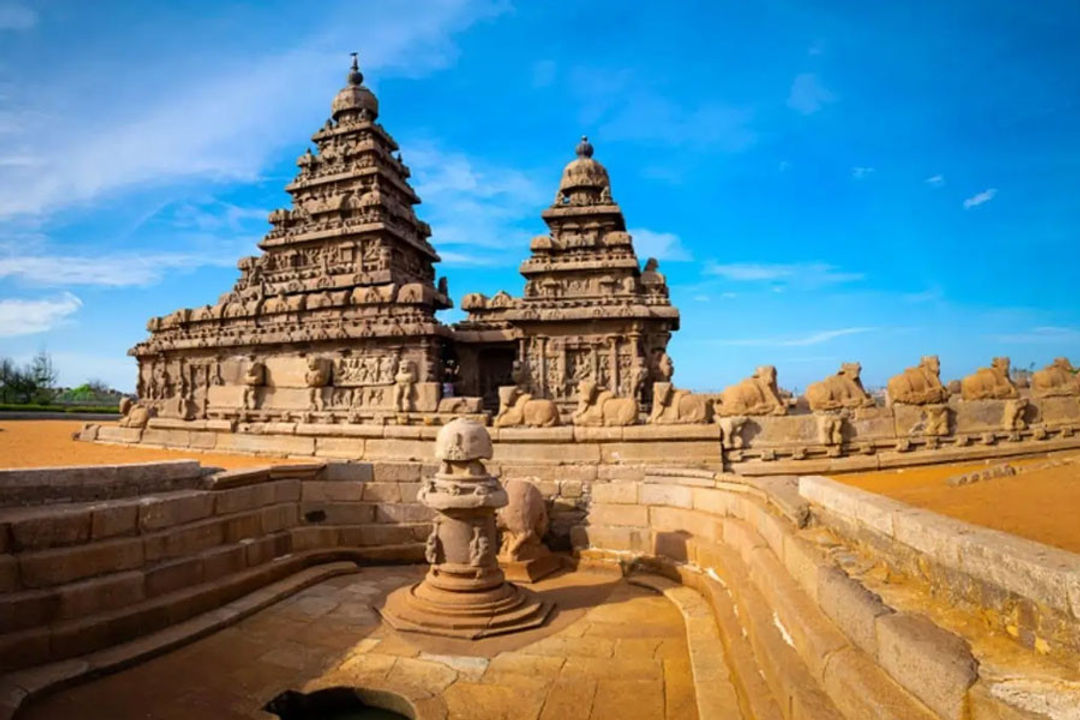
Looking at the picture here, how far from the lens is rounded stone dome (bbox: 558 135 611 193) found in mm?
21781

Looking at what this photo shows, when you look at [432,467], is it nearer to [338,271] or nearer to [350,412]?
[350,412]

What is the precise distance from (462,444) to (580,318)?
13042 mm

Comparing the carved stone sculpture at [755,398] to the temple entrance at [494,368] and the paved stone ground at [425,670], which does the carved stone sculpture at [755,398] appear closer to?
the paved stone ground at [425,670]

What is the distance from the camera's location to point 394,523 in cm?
800

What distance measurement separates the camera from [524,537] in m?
7.15

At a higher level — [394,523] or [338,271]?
[338,271]

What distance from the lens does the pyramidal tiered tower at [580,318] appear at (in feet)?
60.8

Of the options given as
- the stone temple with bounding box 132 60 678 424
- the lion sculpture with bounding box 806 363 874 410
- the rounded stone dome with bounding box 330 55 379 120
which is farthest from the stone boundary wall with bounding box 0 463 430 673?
the rounded stone dome with bounding box 330 55 379 120

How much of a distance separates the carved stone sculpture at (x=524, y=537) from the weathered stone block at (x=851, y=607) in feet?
14.1

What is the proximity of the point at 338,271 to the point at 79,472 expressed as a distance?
Answer: 17.2 meters

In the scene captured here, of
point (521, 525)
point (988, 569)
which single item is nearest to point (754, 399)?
point (521, 525)

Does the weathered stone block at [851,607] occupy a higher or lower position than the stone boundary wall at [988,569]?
lower

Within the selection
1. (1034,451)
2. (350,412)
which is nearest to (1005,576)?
(1034,451)

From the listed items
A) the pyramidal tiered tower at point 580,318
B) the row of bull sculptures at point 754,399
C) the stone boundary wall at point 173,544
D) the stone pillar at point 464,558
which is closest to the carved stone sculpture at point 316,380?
the pyramidal tiered tower at point 580,318
